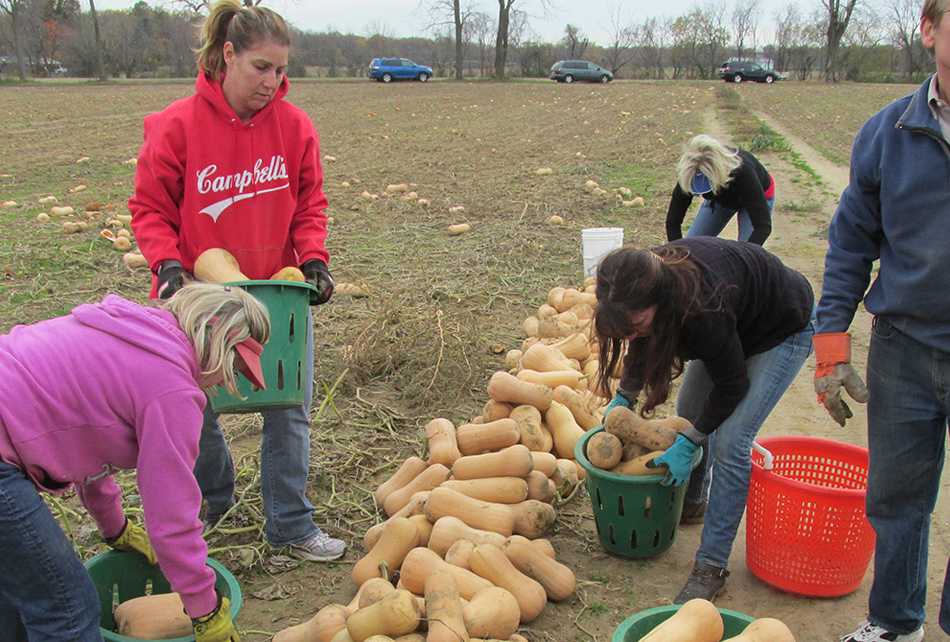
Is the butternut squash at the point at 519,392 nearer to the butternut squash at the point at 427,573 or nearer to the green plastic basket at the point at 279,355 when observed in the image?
the butternut squash at the point at 427,573

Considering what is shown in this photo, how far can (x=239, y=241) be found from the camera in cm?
293

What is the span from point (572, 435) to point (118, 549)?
221cm

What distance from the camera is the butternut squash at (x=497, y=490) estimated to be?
336cm

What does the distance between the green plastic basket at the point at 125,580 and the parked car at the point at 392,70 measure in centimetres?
4295

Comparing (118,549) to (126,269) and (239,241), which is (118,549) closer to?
(239,241)

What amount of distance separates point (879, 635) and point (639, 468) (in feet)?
3.24

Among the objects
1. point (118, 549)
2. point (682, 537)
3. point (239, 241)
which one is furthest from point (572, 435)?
point (118, 549)

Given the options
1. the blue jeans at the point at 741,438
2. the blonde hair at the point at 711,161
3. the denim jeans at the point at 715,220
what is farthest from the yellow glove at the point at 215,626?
the denim jeans at the point at 715,220

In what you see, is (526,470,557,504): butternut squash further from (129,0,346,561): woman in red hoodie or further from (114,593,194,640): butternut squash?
(114,593,194,640): butternut squash

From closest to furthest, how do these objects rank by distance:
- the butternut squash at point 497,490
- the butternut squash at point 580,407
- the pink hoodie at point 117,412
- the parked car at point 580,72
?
the pink hoodie at point 117,412 → the butternut squash at point 497,490 → the butternut squash at point 580,407 → the parked car at point 580,72

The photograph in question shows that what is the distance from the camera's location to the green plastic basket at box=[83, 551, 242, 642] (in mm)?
2387

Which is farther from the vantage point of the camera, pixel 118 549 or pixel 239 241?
pixel 239 241

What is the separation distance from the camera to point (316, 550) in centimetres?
325

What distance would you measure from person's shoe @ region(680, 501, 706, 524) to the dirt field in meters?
0.06
